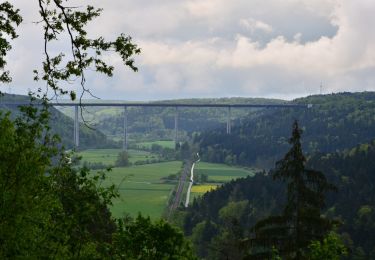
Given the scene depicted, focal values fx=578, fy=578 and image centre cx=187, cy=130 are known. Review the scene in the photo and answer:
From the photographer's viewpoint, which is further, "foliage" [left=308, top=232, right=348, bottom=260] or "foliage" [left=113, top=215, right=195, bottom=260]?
"foliage" [left=113, top=215, right=195, bottom=260]

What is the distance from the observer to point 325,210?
130250 mm

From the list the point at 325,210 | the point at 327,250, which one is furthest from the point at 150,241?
the point at 325,210

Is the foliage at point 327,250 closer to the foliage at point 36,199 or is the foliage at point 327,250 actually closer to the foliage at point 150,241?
the foliage at point 150,241

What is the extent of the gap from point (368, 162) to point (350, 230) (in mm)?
43968

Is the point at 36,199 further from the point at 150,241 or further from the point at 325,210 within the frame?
the point at 325,210

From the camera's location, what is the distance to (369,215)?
12394 centimetres

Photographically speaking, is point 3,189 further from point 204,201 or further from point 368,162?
point 368,162

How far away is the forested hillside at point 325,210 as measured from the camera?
11969 cm

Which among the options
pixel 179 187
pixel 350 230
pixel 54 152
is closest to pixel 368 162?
pixel 350 230

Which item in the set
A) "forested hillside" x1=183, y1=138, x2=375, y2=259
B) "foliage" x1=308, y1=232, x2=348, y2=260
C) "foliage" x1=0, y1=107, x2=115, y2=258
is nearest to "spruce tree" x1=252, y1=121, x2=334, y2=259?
"foliage" x1=308, y1=232, x2=348, y2=260

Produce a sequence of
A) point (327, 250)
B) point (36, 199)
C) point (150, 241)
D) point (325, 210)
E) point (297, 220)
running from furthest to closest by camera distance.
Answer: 1. point (325, 210)
2. point (297, 220)
3. point (150, 241)
4. point (327, 250)
5. point (36, 199)

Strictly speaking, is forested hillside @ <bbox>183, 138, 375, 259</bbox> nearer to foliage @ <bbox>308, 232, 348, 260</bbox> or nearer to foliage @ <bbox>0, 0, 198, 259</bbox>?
foliage @ <bbox>308, 232, 348, 260</bbox>

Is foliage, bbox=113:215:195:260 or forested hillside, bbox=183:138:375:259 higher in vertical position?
foliage, bbox=113:215:195:260

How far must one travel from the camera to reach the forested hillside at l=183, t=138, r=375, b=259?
393 feet
